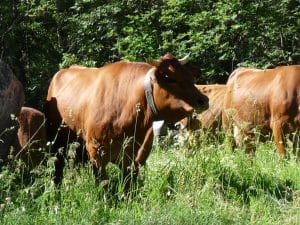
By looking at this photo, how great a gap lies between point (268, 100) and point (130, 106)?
400 centimetres

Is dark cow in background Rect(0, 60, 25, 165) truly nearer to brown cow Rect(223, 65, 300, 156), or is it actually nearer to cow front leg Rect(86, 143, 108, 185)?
cow front leg Rect(86, 143, 108, 185)

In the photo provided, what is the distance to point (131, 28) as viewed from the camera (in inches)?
577

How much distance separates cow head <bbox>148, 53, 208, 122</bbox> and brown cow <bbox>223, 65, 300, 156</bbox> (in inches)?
92.6

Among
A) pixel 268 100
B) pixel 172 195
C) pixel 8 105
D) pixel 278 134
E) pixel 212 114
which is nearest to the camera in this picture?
pixel 172 195

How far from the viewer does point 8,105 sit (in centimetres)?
629

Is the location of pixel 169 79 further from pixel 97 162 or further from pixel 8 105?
pixel 8 105

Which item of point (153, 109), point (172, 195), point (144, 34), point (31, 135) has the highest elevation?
point (153, 109)

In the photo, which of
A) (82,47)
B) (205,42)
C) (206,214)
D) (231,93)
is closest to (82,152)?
(206,214)

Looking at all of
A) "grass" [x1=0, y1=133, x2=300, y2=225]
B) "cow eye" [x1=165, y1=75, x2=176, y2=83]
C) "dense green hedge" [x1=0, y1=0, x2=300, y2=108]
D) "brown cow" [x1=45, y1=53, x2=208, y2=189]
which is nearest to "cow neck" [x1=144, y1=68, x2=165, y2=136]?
"brown cow" [x1=45, y1=53, x2=208, y2=189]

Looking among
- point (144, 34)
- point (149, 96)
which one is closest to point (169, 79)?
point (149, 96)

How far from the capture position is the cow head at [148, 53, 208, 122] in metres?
6.26

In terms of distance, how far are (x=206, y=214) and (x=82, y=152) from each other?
6.61 ft

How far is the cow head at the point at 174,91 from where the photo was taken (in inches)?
246

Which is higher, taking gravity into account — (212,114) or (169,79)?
(169,79)
